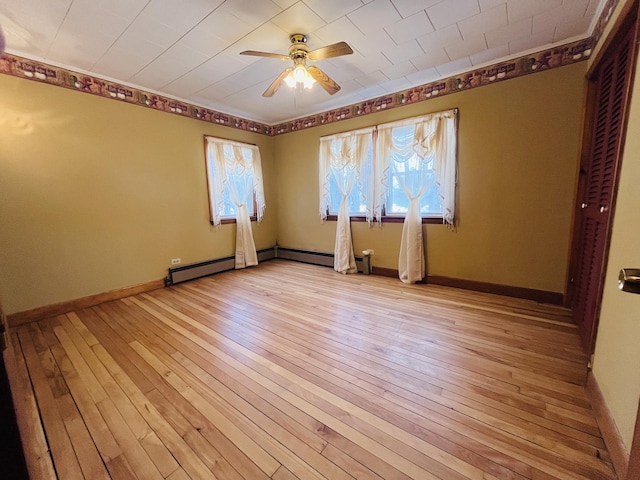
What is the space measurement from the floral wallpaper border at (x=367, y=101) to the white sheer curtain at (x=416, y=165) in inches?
13.1

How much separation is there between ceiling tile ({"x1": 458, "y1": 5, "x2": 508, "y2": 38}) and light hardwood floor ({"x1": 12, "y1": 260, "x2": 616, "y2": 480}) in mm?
2592

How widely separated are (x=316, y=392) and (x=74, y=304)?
118 inches

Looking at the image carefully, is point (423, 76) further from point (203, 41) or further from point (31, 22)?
point (31, 22)

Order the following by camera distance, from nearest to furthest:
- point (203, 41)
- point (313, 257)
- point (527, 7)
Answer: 1. point (527, 7)
2. point (203, 41)
3. point (313, 257)

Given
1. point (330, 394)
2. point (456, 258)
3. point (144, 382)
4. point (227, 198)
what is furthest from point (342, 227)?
point (144, 382)

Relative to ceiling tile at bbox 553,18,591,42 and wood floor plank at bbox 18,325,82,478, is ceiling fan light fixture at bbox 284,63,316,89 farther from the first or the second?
wood floor plank at bbox 18,325,82,478

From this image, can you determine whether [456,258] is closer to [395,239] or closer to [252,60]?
[395,239]

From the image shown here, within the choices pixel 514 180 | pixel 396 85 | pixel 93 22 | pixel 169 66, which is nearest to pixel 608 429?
pixel 514 180

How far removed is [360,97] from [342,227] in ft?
6.31

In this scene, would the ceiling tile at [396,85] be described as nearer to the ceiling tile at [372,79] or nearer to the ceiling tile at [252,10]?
the ceiling tile at [372,79]

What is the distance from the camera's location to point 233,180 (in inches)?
172

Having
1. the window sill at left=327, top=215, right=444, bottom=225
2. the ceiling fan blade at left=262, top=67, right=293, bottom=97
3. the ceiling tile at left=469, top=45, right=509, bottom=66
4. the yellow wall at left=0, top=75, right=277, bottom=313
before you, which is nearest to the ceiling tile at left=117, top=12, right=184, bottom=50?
the ceiling fan blade at left=262, top=67, right=293, bottom=97

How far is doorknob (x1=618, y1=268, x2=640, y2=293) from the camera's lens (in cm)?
64

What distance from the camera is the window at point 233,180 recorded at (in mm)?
4070
